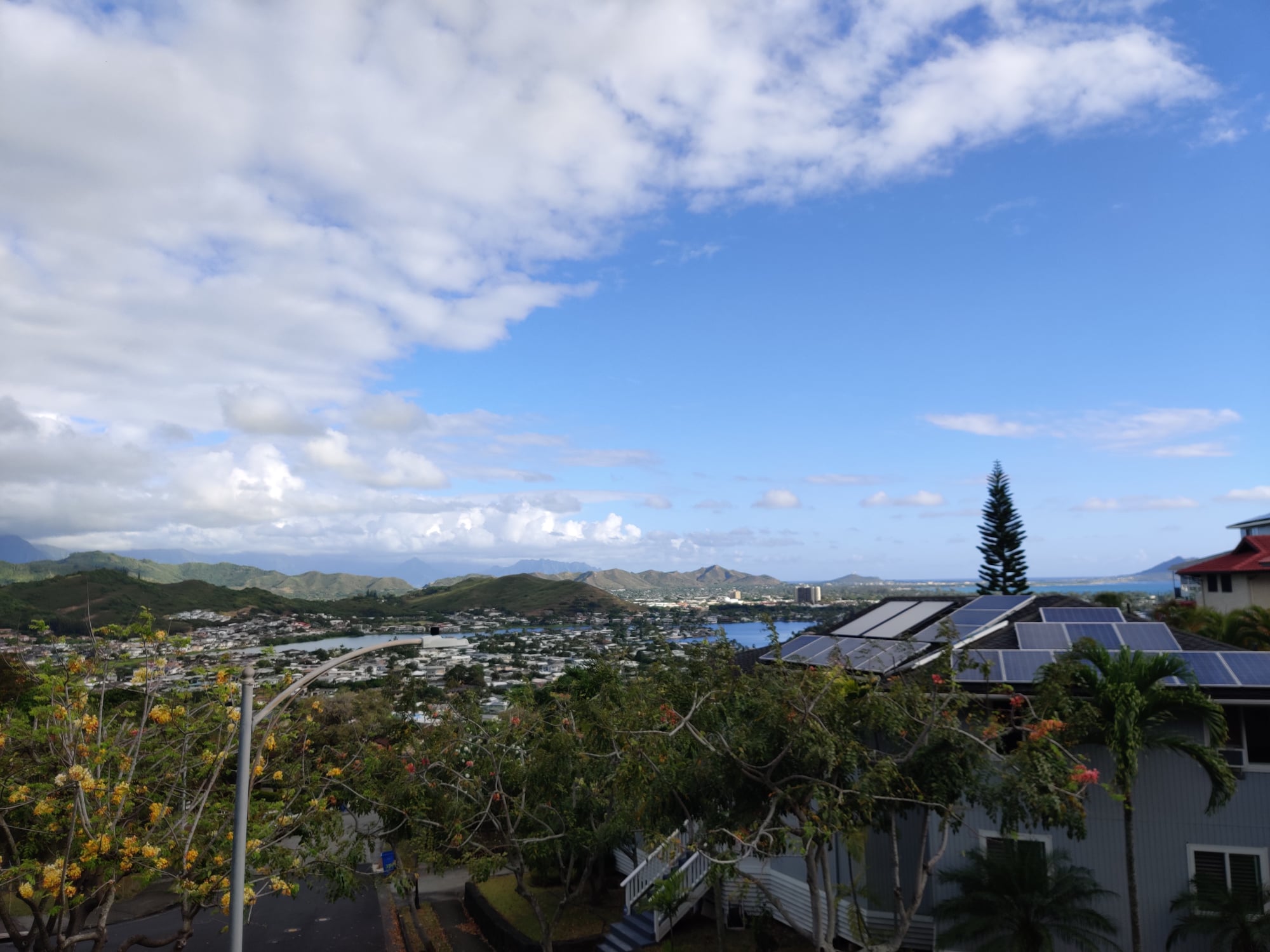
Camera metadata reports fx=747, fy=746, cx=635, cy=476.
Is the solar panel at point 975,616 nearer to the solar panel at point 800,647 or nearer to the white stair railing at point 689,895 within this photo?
the solar panel at point 800,647

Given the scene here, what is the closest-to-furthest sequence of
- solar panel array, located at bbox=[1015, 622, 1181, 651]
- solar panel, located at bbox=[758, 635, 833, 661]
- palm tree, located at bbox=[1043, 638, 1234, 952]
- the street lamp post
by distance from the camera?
1. the street lamp post
2. palm tree, located at bbox=[1043, 638, 1234, 952]
3. solar panel array, located at bbox=[1015, 622, 1181, 651]
4. solar panel, located at bbox=[758, 635, 833, 661]

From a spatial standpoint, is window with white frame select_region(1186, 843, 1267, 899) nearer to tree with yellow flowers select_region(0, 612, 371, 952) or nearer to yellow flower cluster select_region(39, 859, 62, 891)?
tree with yellow flowers select_region(0, 612, 371, 952)

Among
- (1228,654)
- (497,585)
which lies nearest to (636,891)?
(1228,654)

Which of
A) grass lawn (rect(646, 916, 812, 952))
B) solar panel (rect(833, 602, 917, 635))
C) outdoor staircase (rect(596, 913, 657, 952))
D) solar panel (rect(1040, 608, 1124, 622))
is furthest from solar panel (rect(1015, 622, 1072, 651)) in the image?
outdoor staircase (rect(596, 913, 657, 952))

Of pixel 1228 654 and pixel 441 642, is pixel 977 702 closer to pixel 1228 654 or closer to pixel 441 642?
pixel 1228 654

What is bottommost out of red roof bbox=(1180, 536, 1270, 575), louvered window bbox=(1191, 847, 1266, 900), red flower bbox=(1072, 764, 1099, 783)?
louvered window bbox=(1191, 847, 1266, 900)

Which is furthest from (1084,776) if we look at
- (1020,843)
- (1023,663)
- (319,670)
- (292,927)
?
(292,927)

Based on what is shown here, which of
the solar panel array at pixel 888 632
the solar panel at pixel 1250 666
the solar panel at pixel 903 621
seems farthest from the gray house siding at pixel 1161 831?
the solar panel at pixel 903 621
